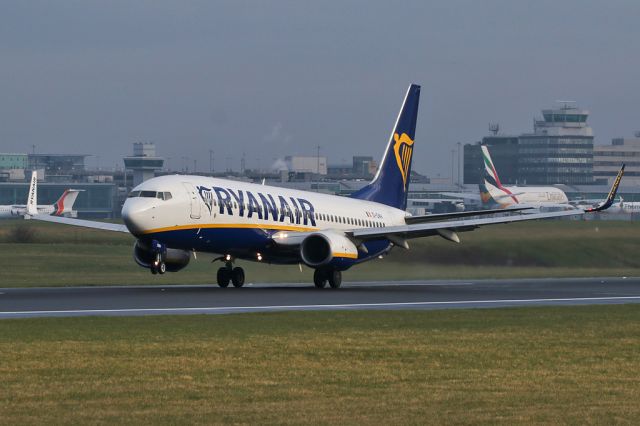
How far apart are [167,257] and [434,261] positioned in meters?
19.7

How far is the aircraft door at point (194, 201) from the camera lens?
152 ft

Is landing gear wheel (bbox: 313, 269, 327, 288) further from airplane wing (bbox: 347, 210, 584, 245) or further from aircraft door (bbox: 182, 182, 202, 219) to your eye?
aircraft door (bbox: 182, 182, 202, 219)

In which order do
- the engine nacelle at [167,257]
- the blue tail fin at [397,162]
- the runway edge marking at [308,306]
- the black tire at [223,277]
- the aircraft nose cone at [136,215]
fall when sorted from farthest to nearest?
the blue tail fin at [397,162] < the black tire at [223,277] < the engine nacelle at [167,257] < the aircraft nose cone at [136,215] < the runway edge marking at [308,306]

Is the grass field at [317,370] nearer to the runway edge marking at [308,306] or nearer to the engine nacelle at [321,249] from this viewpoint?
the runway edge marking at [308,306]

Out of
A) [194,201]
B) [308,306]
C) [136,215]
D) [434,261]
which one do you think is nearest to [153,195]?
[136,215]

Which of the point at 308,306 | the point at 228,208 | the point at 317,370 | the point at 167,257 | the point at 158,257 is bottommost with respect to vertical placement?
the point at 308,306

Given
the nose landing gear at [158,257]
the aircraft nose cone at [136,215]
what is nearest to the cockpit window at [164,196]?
the aircraft nose cone at [136,215]

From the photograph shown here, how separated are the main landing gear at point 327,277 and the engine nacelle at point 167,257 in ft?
17.9

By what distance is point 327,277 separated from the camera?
51.5m

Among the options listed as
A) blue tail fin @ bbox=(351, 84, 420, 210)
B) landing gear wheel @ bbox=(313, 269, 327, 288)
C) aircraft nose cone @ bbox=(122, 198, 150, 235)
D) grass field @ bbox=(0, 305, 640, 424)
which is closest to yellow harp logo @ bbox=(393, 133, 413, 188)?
blue tail fin @ bbox=(351, 84, 420, 210)

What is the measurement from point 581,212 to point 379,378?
3454 centimetres

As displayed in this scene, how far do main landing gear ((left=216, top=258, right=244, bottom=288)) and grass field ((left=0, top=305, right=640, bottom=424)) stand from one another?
1789cm

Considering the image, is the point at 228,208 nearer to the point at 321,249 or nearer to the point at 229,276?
the point at 229,276

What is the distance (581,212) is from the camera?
54281 mm
